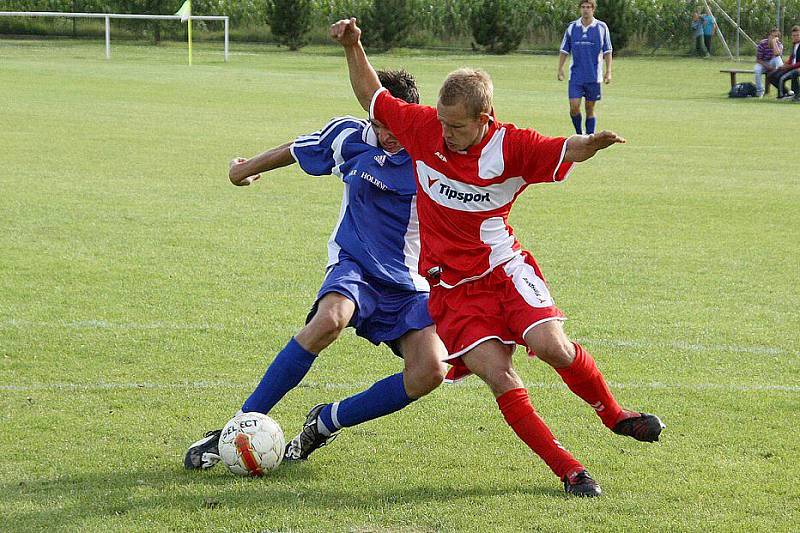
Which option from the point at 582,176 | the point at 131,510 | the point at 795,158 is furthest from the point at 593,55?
the point at 131,510

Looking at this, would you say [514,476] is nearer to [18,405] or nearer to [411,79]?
[411,79]

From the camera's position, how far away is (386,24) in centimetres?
4297

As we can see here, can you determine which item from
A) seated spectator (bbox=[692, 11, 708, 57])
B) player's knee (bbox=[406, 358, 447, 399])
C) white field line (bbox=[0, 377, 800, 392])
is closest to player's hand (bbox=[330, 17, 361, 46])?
player's knee (bbox=[406, 358, 447, 399])

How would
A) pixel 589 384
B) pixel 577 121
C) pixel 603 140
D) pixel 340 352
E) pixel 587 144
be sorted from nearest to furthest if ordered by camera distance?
pixel 603 140, pixel 587 144, pixel 589 384, pixel 340 352, pixel 577 121

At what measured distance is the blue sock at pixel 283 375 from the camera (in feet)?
14.3

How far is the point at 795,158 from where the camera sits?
607 inches

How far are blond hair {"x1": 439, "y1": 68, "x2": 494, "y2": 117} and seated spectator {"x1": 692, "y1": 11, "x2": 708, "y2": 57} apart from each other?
41.2m

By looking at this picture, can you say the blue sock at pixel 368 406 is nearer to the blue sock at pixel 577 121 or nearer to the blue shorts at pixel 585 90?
the blue sock at pixel 577 121

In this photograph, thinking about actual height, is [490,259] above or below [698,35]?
below

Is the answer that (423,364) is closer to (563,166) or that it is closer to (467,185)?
(467,185)

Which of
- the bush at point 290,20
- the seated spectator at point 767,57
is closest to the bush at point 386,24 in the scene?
the bush at point 290,20

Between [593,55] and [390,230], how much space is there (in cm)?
1517

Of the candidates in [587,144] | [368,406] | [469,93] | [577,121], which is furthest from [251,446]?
[577,121]

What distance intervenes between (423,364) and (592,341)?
7.35 ft
